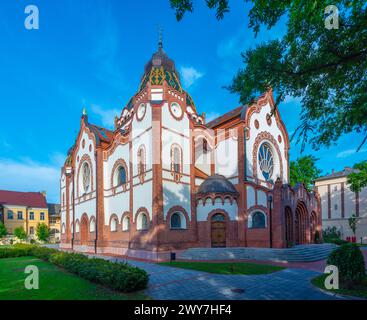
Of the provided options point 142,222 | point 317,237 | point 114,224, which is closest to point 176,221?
point 142,222

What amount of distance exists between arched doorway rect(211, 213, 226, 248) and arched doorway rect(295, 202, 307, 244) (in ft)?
22.9

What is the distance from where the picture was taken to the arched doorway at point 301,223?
23828 mm

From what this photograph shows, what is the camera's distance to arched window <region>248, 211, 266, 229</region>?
21.0m

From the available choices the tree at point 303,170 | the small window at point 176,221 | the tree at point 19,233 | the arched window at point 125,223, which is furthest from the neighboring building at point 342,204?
the tree at point 19,233

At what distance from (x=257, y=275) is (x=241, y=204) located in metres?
9.09

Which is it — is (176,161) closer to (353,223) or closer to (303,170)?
(303,170)

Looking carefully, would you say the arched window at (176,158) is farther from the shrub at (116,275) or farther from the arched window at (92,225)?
the arched window at (92,225)

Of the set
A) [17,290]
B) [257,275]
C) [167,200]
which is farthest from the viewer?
[167,200]

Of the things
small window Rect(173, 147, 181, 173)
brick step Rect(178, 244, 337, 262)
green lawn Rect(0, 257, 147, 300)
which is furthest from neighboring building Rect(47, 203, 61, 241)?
green lawn Rect(0, 257, 147, 300)

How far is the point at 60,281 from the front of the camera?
1134 centimetres

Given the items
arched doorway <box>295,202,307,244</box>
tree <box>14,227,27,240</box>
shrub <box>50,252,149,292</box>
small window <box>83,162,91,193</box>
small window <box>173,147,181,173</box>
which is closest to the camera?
shrub <box>50,252,149,292</box>

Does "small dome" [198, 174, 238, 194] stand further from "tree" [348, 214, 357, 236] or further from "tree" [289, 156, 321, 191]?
"tree" [348, 214, 357, 236]
